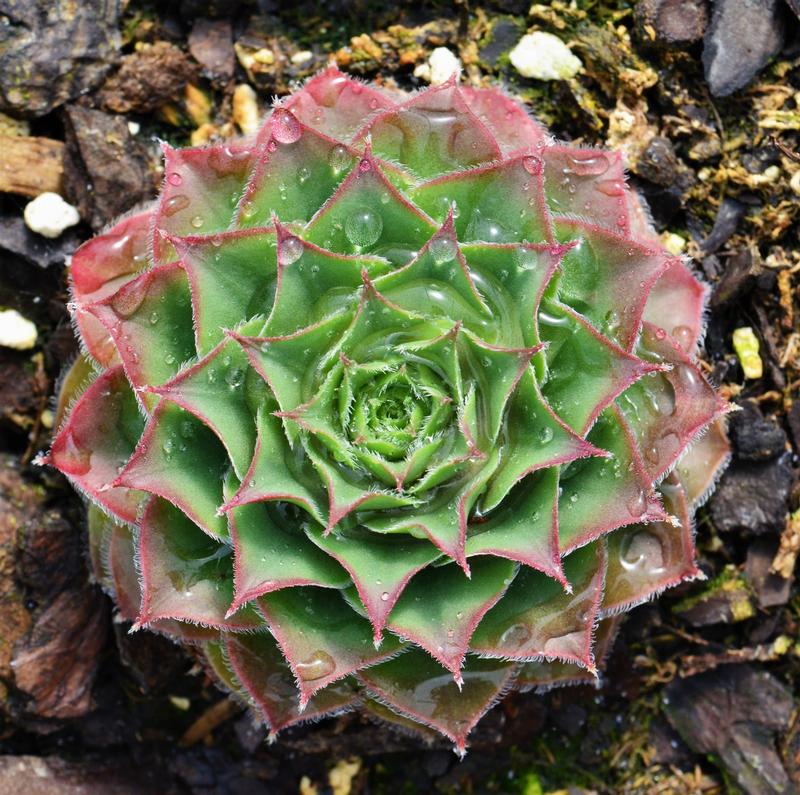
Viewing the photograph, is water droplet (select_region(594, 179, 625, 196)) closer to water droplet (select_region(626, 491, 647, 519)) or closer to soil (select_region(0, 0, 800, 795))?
soil (select_region(0, 0, 800, 795))

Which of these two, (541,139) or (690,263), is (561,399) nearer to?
(541,139)

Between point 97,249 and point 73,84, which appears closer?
point 97,249

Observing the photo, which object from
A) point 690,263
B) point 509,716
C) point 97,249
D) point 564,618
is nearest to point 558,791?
point 509,716

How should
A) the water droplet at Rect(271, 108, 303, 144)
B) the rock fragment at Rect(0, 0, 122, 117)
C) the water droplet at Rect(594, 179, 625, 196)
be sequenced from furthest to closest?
1. the rock fragment at Rect(0, 0, 122, 117)
2. the water droplet at Rect(594, 179, 625, 196)
3. the water droplet at Rect(271, 108, 303, 144)

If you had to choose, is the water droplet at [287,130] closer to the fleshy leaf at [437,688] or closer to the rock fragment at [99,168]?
the rock fragment at [99,168]

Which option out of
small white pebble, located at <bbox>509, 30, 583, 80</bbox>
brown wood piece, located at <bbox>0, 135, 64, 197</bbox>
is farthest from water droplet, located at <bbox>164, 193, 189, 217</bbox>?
small white pebble, located at <bbox>509, 30, 583, 80</bbox>

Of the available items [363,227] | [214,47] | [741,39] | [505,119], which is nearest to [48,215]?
[214,47]

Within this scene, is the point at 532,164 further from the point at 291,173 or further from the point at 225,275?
the point at 225,275

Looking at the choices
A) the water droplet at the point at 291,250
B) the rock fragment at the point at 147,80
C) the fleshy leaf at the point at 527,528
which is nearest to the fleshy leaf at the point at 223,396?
the water droplet at the point at 291,250
